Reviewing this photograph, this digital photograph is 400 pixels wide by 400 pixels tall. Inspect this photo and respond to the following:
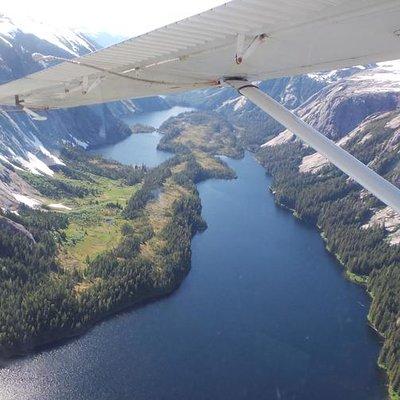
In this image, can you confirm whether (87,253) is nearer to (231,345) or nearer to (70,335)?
(70,335)

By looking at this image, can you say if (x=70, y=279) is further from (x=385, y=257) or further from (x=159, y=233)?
(x=385, y=257)

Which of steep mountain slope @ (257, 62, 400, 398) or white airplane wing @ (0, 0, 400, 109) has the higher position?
white airplane wing @ (0, 0, 400, 109)

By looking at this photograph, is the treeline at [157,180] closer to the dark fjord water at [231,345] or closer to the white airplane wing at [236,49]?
the dark fjord water at [231,345]

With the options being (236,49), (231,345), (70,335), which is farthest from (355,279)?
(236,49)

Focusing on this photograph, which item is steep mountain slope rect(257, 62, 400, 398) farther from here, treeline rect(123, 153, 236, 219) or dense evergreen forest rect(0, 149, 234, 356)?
dense evergreen forest rect(0, 149, 234, 356)

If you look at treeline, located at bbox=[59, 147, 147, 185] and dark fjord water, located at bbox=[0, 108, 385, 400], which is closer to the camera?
dark fjord water, located at bbox=[0, 108, 385, 400]

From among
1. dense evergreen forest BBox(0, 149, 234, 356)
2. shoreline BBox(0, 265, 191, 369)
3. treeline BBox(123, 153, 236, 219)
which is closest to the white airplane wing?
shoreline BBox(0, 265, 191, 369)

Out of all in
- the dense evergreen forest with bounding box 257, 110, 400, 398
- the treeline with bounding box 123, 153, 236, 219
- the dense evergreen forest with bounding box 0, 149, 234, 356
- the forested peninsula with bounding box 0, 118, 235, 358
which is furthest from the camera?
the treeline with bounding box 123, 153, 236, 219
